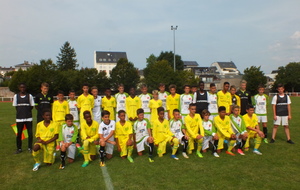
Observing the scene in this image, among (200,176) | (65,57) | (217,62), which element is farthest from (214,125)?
(217,62)

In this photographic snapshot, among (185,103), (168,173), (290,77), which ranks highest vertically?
(290,77)

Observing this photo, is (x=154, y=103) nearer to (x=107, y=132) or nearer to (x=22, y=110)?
(x=107, y=132)

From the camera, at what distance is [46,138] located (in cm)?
546

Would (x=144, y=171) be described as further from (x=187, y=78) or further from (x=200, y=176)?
(x=187, y=78)

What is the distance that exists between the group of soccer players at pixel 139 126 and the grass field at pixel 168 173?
0.90 ft

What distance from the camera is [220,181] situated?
429 centimetres

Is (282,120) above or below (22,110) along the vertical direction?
below

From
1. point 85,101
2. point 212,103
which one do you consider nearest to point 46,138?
point 85,101

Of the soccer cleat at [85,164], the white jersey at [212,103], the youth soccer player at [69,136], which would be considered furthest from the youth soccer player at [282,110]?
the youth soccer player at [69,136]

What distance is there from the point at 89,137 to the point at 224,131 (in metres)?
3.54

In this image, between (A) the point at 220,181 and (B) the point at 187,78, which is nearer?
(A) the point at 220,181

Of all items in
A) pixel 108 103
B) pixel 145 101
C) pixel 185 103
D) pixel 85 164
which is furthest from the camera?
pixel 145 101

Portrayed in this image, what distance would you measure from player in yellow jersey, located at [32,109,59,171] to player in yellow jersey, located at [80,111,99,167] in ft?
2.24

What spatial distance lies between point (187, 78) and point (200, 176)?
145 ft
